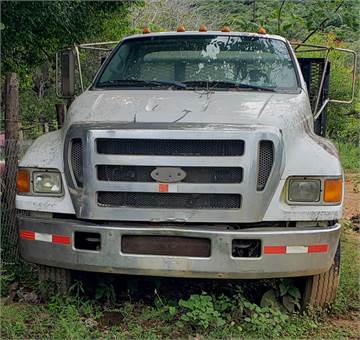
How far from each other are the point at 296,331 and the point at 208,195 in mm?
1173

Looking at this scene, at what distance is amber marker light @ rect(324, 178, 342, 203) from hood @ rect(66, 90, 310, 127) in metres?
0.54

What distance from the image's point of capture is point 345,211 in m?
8.70

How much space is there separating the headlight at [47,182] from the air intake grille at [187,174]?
0.34 metres

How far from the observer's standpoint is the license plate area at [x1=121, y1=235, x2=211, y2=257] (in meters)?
3.75

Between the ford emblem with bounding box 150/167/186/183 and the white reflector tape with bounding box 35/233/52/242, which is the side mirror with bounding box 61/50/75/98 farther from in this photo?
the ford emblem with bounding box 150/167/186/183

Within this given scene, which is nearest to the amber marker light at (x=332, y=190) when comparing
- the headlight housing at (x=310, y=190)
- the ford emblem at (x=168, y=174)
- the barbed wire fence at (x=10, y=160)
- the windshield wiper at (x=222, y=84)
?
the headlight housing at (x=310, y=190)

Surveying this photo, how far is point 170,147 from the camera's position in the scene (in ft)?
12.5

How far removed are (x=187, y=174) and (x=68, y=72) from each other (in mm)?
2319

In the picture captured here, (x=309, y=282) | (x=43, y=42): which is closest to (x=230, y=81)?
(x=309, y=282)

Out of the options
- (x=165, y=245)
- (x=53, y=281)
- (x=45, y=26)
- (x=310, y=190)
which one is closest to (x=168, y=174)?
(x=165, y=245)

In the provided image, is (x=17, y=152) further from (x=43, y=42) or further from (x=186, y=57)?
(x=43, y=42)

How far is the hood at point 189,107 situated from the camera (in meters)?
4.02

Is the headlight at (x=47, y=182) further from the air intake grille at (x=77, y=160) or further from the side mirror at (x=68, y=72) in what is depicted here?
the side mirror at (x=68, y=72)

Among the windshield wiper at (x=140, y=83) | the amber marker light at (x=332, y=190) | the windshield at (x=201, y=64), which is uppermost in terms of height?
the windshield at (x=201, y=64)
